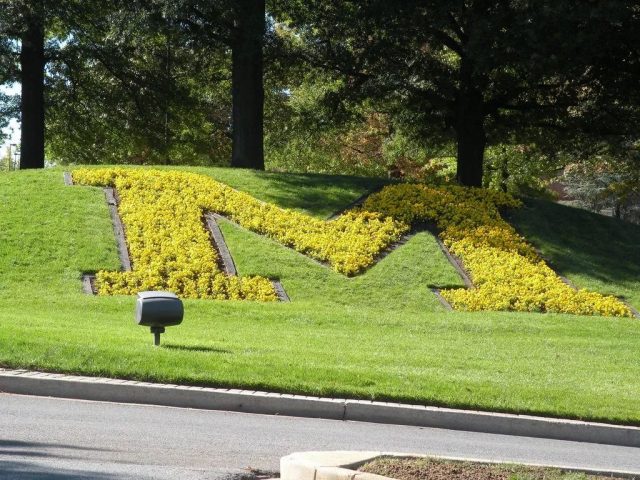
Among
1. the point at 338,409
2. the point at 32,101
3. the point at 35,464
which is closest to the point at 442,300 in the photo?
the point at 338,409

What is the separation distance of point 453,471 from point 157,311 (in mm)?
5797

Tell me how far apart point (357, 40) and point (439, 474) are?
70.2 ft

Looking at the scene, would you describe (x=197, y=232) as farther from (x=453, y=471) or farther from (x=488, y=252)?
(x=453, y=471)

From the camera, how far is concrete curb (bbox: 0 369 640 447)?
9.36 metres

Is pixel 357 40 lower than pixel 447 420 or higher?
higher

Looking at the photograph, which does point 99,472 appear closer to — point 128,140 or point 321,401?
point 321,401

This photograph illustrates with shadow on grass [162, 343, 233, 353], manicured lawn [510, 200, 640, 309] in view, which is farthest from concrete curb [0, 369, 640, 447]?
manicured lawn [510, 200, 640, 309]

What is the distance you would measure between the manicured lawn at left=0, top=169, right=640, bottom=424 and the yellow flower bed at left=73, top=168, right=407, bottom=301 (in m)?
0.45

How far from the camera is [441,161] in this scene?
38938 mm

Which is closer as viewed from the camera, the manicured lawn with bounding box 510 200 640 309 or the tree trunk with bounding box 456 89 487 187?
the manicured lawn with bounding box 510 200 640 309

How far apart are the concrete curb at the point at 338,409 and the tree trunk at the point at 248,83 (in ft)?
53.4

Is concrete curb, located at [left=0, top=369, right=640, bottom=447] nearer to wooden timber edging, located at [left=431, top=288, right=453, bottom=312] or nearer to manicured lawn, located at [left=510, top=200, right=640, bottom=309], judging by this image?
wooden timber edging, located at [left=431, top=288, right=453, bottom=312]

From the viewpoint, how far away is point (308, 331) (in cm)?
1439

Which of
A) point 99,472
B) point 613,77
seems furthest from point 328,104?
point 99,472
